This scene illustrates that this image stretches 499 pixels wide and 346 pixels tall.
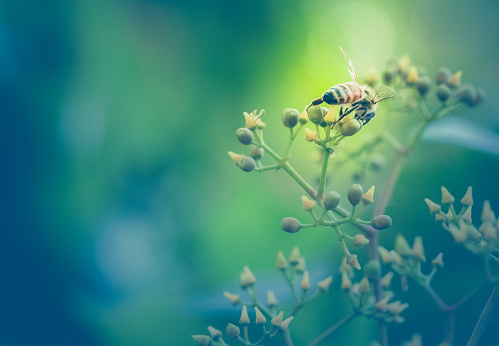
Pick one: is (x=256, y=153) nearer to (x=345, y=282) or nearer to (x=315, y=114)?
(x=315, y=114)

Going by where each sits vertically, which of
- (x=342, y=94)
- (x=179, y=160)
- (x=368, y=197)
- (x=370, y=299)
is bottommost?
(x=370, y=299)

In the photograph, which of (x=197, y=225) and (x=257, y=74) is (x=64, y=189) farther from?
(x=257, y=74)

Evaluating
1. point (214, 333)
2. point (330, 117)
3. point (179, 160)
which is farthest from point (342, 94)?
point (179, 160)

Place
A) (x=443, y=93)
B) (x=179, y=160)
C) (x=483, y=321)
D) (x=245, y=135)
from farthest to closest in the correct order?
(x=179, y=160) < (x=443, y=93) < (x=245, y=135) < (x=483, y=321)

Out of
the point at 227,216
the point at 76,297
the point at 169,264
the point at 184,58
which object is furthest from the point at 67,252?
the point at 184,58

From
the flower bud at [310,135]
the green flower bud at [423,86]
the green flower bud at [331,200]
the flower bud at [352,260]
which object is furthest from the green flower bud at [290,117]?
the green flower bud at [423,86]

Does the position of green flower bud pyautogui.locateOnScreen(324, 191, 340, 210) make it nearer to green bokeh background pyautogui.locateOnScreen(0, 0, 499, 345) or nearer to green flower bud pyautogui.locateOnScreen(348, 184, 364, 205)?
green flower bud pyautogui.locateOnScreen(348, 184, 364, 205)

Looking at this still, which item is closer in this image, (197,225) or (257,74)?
(197,225)
